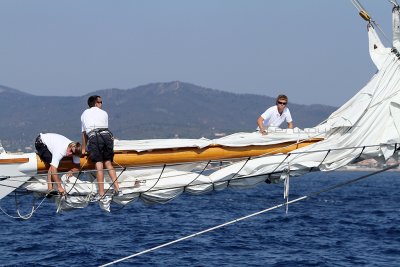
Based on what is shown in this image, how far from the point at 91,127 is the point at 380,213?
126 feet

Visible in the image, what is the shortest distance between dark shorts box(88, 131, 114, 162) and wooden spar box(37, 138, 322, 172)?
0.27m

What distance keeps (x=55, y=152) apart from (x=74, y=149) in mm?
266

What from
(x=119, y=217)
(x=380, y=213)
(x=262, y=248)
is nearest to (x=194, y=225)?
(x=119, y=217)

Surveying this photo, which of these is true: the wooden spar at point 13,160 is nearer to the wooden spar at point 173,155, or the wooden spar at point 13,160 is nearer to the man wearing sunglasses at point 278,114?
the wooden spar at point 173,155

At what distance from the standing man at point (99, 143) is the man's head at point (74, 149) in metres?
0.10

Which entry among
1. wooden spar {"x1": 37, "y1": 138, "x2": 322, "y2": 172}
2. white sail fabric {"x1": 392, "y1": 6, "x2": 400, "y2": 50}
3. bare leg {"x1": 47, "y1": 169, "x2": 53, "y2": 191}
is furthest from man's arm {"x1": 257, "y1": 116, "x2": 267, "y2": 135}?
bare leg {"x1": 47, "y1": 169, "x2": 53, "y2": 191}

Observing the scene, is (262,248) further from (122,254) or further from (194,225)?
(194,225)

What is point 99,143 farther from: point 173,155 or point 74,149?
point 173,155

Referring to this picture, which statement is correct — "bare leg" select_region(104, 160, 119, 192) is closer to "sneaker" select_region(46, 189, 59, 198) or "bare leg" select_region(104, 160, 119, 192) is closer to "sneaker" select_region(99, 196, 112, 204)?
"sneaker" select_region(99, 196, 112, 204)

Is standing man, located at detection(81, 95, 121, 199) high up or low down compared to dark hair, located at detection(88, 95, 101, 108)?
down

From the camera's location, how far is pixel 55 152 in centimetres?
1441

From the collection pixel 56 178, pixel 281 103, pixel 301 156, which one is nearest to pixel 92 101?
pixel 56 178

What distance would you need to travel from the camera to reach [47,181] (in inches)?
570

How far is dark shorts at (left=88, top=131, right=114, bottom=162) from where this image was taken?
14305mm
